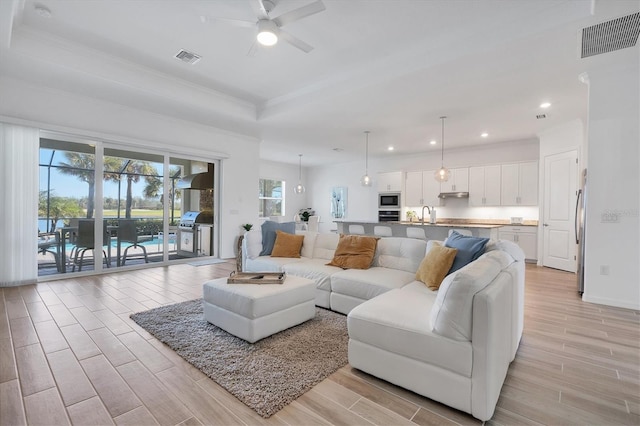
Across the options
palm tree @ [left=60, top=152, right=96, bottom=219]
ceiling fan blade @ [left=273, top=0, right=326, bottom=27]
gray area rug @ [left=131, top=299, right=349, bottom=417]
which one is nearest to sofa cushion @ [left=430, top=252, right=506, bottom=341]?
gray area rug @ [left=131, top=299, right=349, bottom=417]

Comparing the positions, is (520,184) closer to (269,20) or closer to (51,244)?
(269,20)

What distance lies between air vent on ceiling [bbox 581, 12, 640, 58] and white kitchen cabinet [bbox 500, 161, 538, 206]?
13.0 feet

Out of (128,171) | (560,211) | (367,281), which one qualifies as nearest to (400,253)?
(367,281)

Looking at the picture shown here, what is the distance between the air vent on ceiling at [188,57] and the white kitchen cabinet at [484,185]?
6.56 metres

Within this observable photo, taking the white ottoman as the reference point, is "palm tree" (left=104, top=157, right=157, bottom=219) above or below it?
above

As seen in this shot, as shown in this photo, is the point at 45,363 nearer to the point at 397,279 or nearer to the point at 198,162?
the point at 397,279

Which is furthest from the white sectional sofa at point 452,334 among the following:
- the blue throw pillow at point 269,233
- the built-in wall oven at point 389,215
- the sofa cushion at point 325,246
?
the built-in wall oven at point 389,215

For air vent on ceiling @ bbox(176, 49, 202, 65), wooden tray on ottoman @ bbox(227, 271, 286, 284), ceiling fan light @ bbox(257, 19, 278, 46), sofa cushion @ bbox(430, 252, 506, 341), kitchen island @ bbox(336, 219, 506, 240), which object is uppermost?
air vent on ceiling @ bbox(176, 49, 202, 65)

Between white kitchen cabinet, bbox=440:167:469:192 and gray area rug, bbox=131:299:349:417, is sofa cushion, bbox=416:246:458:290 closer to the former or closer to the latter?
gray area rug, bbox=131:299:349:417

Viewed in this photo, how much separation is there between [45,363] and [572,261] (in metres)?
7.46

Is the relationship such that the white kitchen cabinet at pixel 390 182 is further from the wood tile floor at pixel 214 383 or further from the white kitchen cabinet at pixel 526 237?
the wood tile floor at pixel 214 383

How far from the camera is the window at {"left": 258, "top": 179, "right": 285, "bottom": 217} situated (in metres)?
10.0

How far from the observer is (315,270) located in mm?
3432

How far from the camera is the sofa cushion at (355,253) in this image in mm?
3445
